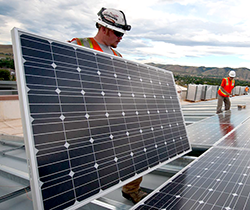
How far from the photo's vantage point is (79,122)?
7.74ft

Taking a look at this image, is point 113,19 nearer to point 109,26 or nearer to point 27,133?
point 109,26

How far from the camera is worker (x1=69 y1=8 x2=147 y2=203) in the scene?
128 inches

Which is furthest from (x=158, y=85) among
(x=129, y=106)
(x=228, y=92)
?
(x=228, y=92)

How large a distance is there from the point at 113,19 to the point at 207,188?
2.59 meters

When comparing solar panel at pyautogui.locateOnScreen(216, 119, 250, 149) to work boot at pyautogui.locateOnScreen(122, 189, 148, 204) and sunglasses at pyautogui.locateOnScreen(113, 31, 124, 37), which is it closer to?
work boot at pyautogui.locateOnScreen(122, 189, 148, 204)

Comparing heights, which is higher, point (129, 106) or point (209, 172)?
point (129, 106)

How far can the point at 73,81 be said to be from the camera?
243cm

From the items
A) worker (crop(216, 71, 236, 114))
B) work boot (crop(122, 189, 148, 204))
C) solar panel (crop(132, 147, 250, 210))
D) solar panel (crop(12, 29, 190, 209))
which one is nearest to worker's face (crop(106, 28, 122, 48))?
solar panel (crop(12, 29, 190, 209))

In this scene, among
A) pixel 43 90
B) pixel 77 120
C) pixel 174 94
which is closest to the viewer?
pixel 43 90

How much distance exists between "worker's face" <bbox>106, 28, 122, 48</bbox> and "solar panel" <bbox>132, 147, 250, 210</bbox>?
218 cm

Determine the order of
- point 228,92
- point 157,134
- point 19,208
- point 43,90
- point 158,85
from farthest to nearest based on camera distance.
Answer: point 228,92
point 158,85
point 157,134
point 19,208
point 43,90

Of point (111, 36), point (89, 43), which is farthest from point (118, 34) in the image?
point (89, 43)

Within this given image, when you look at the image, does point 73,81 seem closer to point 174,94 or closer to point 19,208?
point 19,208

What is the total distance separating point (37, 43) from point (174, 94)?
3.08 metres
